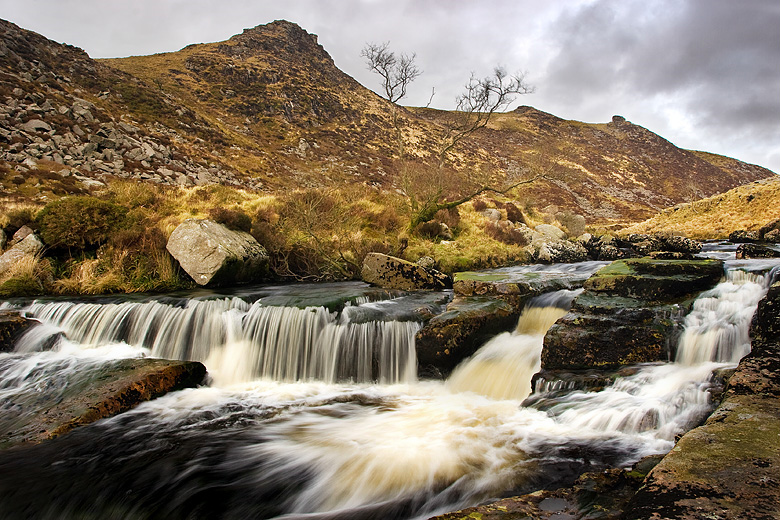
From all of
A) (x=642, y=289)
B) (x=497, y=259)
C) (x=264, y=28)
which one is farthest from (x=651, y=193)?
(x=264, y=28)

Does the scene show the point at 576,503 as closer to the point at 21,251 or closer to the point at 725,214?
the point at 21,251

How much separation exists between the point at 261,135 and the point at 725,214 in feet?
140

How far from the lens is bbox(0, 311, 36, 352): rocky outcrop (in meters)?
6.60

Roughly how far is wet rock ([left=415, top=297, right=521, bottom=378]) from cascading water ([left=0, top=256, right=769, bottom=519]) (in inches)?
7.9

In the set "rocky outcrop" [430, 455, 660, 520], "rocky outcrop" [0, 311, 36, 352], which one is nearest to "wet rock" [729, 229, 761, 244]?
"rocky outcrop" [430, 455, 660, 520]

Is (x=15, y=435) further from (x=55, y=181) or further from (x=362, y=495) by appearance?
(x=55, y=181)

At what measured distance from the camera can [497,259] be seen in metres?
13.2

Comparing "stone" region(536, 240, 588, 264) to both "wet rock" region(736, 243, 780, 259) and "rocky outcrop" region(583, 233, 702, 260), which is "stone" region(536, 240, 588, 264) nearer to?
"rocky outcrop" region(583, 233, 702, 260)

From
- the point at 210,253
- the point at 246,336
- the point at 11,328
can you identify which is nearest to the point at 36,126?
the point at 210,253

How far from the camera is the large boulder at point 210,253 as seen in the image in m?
9.34

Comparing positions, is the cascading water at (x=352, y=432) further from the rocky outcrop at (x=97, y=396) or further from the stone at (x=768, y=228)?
the stone at (x=768, y=228)

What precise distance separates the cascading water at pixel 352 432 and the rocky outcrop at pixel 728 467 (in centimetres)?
95

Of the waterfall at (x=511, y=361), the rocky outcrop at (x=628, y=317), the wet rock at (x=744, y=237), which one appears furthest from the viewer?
the wet rock at (x=744, y=237)

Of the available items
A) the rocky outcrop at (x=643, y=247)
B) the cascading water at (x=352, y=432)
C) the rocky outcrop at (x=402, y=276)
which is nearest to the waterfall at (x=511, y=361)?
the cascading water at (x=352, y=432)
